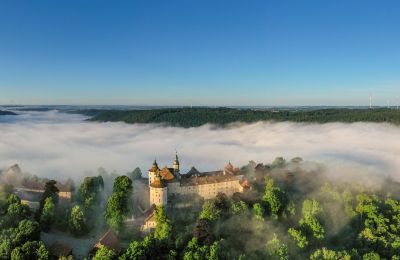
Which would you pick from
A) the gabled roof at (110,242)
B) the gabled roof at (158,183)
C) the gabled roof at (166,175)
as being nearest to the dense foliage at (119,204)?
the gabled roof at (158,183)

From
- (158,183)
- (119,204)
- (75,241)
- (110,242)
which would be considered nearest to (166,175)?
(158,183)

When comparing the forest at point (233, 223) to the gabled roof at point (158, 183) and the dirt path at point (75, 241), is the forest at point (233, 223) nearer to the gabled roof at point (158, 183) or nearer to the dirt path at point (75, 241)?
the dirt path at point (75, 241)

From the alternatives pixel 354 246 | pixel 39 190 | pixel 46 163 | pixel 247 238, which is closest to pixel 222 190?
pixel 247 238

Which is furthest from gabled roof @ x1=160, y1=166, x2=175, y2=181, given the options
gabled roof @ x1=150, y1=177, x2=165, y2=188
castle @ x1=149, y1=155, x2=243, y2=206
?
gabled roof @ x1=150, y1=177, x2=165, y2=188

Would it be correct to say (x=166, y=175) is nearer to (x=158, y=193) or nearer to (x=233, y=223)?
(x=158, y=193)

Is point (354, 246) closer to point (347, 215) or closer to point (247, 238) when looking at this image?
point (347, 215)

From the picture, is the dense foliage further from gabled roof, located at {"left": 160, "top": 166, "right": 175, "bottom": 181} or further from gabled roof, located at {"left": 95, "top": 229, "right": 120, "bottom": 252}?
gabled roof, located at {"left": 160, "top": 166, "right": 175, "bottom": 181}
